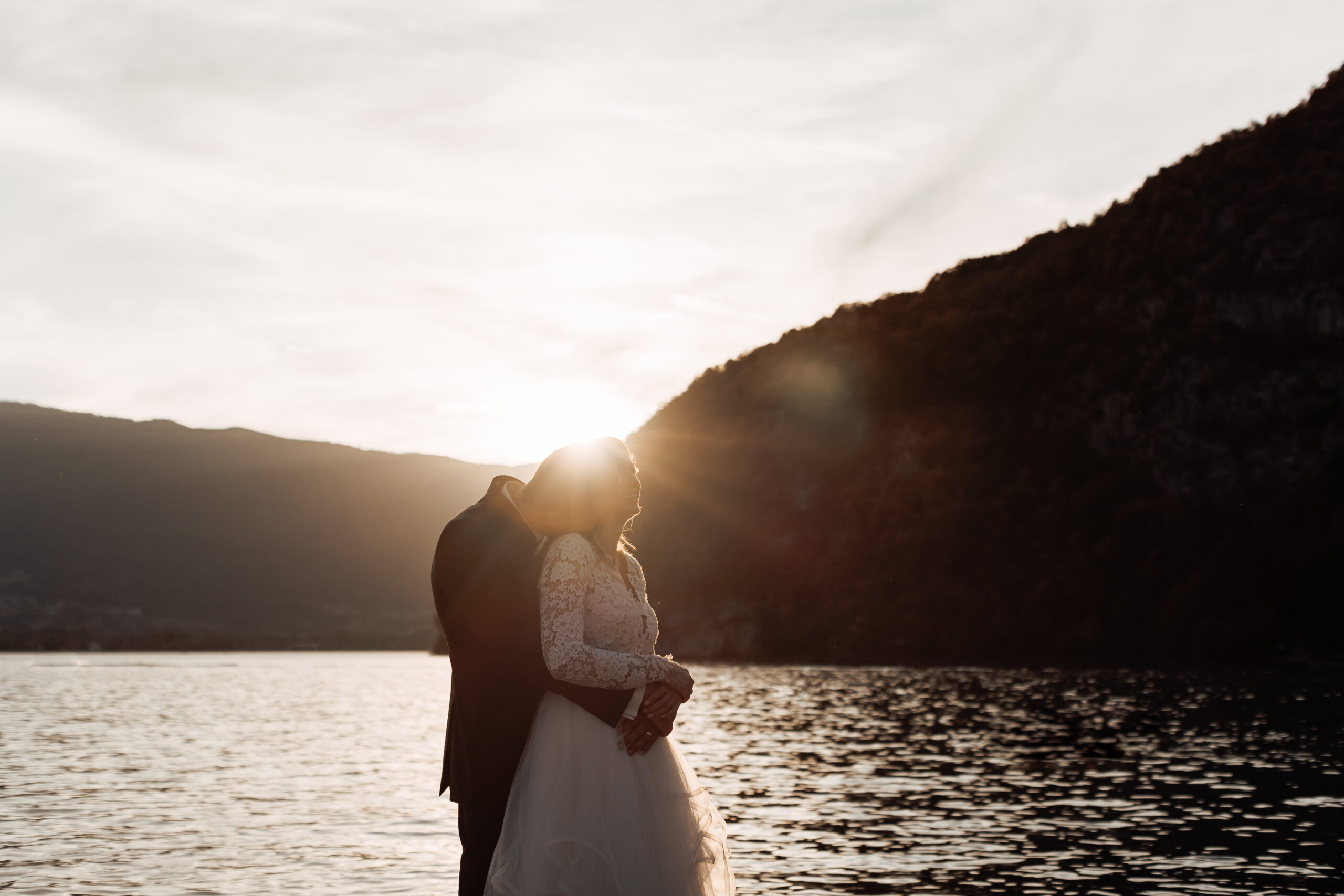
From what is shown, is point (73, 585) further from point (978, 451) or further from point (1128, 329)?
point (1128, 329)

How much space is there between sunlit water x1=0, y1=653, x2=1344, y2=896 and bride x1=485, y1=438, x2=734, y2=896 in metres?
7.96

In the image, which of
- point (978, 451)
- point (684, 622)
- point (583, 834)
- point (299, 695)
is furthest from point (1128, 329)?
point (583, 834)

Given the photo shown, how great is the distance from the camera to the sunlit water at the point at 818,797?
13.9 meters

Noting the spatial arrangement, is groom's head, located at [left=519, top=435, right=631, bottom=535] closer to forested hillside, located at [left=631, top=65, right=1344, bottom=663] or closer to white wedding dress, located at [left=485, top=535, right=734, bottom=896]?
white wedding dress, located at [left=485, top=535, right=734, bottom=896]

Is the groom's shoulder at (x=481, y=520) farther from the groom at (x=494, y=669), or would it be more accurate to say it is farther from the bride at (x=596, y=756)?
the bride at (x=596, y=756)

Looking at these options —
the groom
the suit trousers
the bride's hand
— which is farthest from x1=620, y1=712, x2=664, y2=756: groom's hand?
the suit trousers

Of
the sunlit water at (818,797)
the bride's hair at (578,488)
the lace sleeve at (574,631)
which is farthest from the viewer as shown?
the sunlit water at (818,797)

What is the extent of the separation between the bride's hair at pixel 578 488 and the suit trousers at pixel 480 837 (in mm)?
1253

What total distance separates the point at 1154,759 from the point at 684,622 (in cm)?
11687

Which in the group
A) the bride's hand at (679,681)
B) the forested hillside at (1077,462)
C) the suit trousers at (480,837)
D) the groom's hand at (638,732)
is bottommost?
the suit trousers at (480,837)

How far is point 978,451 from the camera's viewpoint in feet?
451

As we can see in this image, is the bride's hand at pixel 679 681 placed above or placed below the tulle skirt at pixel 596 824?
above

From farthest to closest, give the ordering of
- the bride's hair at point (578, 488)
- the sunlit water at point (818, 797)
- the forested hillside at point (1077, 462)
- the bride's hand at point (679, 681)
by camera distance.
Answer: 1. the forested hillside at point (1077, 462)
2. the sunlit water at point (818, 797)
3. the bride's hand at point (679, 681)
4. the bride's hair at point (578, 488)

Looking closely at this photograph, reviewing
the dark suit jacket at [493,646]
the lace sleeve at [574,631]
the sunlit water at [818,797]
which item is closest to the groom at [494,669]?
the dark suit jacket at [493,646]
